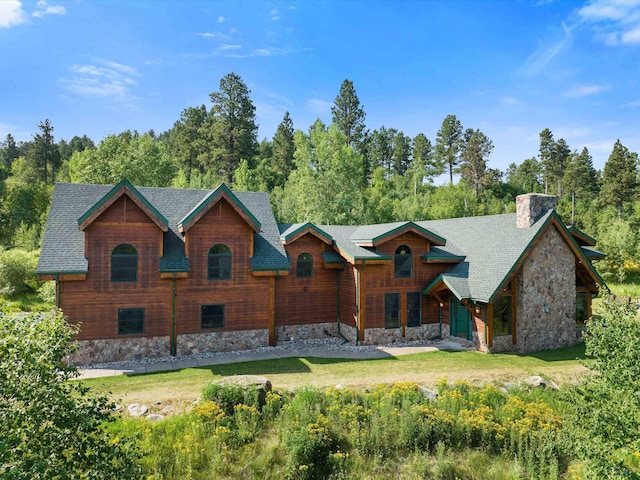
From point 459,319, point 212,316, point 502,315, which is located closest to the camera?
point 212,316

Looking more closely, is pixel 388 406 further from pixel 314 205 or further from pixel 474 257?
pixel 314 205

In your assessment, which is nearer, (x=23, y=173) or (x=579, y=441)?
(x=579, y=441)

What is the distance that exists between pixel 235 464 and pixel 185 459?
126 centimetres

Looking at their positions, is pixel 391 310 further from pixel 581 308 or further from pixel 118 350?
pixel 118 350

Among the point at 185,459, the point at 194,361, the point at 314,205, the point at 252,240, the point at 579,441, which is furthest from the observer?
the point at 314,205

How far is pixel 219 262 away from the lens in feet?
63.6

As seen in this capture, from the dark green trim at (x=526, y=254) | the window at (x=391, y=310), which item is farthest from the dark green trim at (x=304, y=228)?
the dark green trim at (x=526, y=254)

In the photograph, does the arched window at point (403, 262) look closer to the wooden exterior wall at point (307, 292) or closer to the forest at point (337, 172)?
the wooden exterior wall at point (307, 292)

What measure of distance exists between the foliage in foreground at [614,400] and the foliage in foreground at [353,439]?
296cm

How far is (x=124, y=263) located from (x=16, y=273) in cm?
2068

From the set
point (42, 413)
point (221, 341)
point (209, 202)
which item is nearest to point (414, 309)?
point (221, 341)

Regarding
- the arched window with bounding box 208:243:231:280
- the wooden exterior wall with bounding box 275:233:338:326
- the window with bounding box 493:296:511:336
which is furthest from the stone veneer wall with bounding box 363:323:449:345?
the arched window with bounding box 208:243:231:280

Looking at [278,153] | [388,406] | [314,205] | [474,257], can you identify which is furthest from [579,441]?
[278,153]

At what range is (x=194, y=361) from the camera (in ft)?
58.2
